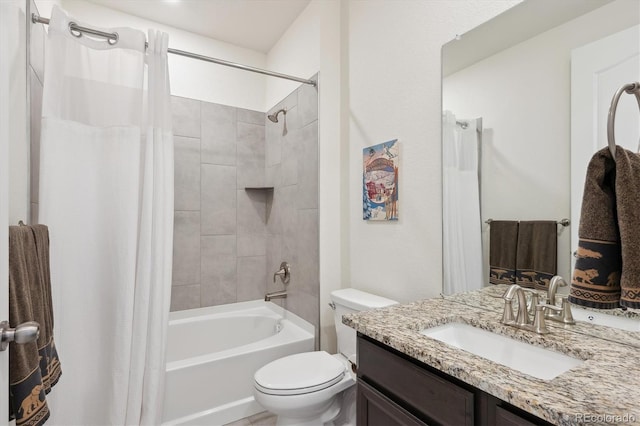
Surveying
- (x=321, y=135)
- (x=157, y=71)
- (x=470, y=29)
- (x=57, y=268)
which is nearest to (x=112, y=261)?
(x=57, y=268)

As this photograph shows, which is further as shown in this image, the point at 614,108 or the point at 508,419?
the point at 614,108

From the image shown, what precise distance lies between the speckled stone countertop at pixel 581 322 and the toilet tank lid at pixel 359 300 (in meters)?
0.50

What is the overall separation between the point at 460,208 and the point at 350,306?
2.74 ft

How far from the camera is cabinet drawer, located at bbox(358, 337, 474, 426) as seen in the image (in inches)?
30.7

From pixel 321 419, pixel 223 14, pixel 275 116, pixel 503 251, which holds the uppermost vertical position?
pixel 223 14

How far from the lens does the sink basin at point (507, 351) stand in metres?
0.89

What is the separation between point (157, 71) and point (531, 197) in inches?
74.9

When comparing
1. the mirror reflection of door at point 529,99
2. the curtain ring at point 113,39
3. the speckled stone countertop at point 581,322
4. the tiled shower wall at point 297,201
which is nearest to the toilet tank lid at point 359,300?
the tiled shower wall at point 297,201

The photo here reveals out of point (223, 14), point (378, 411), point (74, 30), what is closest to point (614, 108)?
point (378, 411)

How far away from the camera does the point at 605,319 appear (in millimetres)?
967

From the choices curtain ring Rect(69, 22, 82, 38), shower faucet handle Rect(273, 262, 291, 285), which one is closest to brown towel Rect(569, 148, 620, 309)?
shower faucet handle Rect(273, 262, 291, 285)

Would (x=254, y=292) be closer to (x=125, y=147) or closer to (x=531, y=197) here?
(x=125, y=147)

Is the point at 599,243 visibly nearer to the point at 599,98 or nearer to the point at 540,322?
the point at 540,322

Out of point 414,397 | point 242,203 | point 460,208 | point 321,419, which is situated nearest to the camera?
point 414,397
